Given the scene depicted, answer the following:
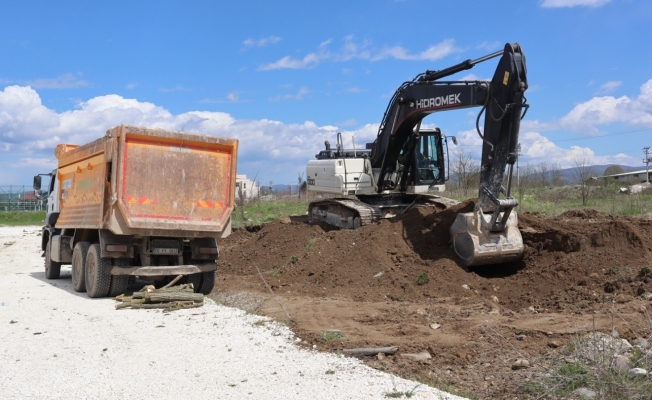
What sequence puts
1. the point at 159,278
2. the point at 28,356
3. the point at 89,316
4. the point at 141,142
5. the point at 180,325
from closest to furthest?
the point at 28,356, the point at 180,325, the point at 89,316, the point at 141,142, the point at 159,278

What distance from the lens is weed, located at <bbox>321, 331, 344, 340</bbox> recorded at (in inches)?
314

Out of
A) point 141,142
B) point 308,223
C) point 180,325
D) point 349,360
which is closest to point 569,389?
point 349,360

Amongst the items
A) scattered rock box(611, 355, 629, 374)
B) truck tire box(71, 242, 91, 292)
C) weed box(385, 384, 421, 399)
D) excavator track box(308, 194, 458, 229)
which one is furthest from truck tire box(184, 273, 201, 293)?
scattered rock box(611, 355, 629, 374)

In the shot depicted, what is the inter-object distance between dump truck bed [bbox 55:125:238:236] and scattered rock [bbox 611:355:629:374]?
7647 millimetres

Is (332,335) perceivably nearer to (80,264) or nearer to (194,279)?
(194,279)

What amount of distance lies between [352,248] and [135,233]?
177 inches

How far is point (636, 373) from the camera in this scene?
557 cm

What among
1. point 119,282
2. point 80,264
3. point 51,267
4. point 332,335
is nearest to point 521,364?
point 332,335

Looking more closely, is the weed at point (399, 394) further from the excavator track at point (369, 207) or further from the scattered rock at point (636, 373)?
the excavator track at point (369, 207)

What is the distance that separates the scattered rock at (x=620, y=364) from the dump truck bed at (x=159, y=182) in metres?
7.65

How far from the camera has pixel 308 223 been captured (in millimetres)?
20047

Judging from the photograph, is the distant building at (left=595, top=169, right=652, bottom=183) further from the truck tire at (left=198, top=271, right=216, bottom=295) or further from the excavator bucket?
the truck tire at (left=198, top=271, right=216, bottom=295)

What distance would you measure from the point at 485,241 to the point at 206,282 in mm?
5206

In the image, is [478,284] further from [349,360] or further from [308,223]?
[308,223]
